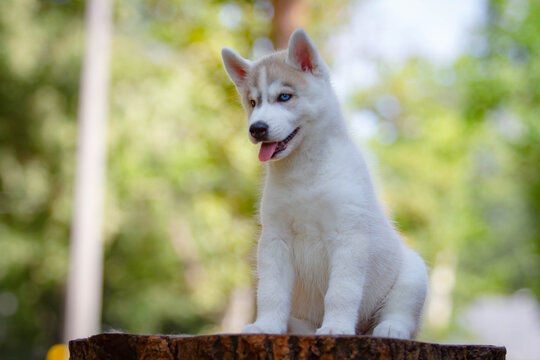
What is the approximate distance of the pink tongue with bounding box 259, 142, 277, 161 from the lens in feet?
12.7

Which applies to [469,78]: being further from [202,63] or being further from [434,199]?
[202,63]

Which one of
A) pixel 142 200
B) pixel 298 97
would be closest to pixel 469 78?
A: pixel 142 200

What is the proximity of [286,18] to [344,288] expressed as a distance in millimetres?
6056

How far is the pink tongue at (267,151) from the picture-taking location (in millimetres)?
3877

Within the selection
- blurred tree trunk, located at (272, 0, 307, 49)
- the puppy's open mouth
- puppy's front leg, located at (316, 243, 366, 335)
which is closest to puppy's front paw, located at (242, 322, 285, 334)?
puppy's front leg, located at (316, 243, 366, 335)

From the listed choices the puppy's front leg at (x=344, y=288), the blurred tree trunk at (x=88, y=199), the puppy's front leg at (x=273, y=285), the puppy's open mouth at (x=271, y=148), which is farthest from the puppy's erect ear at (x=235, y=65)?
the blurred tree trunk at (x=88, y=199)

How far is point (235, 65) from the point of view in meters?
4.38

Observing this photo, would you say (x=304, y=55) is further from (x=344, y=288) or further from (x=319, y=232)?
(x=344, y=288)

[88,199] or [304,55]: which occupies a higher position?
[88,199]

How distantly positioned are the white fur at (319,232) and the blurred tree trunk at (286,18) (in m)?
4.87

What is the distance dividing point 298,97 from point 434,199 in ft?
55.8

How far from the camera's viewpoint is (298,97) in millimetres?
4027

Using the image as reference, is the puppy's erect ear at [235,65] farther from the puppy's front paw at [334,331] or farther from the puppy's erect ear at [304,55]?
the puppy's front paw at [334,331]

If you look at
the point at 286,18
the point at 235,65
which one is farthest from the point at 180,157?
the point at 235,65
